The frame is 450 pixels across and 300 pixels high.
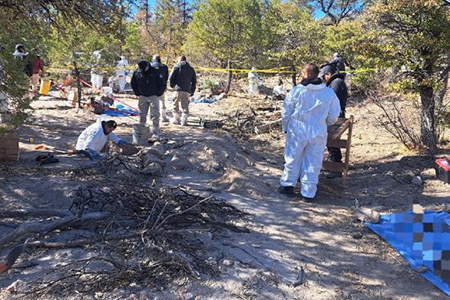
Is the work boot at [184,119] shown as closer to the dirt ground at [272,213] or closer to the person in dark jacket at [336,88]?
the dirt ground at [272,213]

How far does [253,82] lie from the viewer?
16.6m

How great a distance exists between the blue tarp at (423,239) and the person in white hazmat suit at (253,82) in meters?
12.4

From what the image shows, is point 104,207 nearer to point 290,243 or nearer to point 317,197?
point 290,243

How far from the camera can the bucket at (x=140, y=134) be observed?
7930 millimetres

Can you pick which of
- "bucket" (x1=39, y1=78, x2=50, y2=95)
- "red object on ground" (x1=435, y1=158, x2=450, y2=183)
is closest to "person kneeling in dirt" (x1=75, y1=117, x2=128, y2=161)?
"red object on ground" (x1=435, y1=158, x2=450, y2=183)

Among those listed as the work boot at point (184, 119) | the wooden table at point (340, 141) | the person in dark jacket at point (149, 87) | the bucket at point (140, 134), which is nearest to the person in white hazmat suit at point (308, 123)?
the wooden table at point (340, 141)

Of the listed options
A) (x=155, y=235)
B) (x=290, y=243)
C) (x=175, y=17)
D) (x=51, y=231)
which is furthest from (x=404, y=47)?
(x=175, y=17)

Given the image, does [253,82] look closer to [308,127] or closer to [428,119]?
[428,119]

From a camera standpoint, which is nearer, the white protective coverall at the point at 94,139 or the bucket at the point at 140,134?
the white protective coverall at the point at 94,139

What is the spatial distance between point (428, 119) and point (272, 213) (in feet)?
12.2

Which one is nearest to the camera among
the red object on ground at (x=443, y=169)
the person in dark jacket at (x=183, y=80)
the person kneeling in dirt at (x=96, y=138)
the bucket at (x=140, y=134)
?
the red object on ground at (x=443, y=169)

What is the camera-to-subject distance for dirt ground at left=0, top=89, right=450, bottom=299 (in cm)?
334

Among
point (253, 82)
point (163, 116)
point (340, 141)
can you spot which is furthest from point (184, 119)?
point (253, 82)

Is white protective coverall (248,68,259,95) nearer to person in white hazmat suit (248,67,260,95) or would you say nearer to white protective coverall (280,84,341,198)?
person in white hazmat suit (248,67,260,95)
